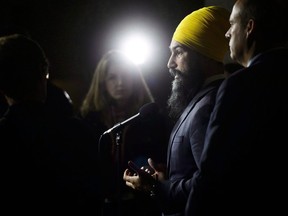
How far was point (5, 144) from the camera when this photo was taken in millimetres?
2035

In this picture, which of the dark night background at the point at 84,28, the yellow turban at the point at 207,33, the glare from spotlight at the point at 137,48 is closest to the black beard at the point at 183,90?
the yellow turban at the point at 207,33

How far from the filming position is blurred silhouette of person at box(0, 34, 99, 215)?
2.06 meters

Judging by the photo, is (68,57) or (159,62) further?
(68,57)

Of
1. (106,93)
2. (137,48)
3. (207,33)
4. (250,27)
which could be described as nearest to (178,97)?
(207,33)

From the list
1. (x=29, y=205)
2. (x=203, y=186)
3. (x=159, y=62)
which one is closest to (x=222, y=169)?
(x=203, y=186)

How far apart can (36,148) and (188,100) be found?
1.00m

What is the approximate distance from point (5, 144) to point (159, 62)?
3371 millimetres

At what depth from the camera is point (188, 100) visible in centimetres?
264

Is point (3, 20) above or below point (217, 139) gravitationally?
above

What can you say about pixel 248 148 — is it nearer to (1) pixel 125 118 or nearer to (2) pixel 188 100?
(2) pixel 188 100

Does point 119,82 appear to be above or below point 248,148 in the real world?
below

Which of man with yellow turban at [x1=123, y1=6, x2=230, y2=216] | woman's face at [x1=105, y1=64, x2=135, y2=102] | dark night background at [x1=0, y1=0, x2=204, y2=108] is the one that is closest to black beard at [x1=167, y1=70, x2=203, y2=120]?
man with yellow turban at [x1=123, y1=6, x2=230, y2=216]

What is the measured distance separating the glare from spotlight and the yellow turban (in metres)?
1.86

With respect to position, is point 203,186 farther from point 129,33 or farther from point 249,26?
point 129,33
